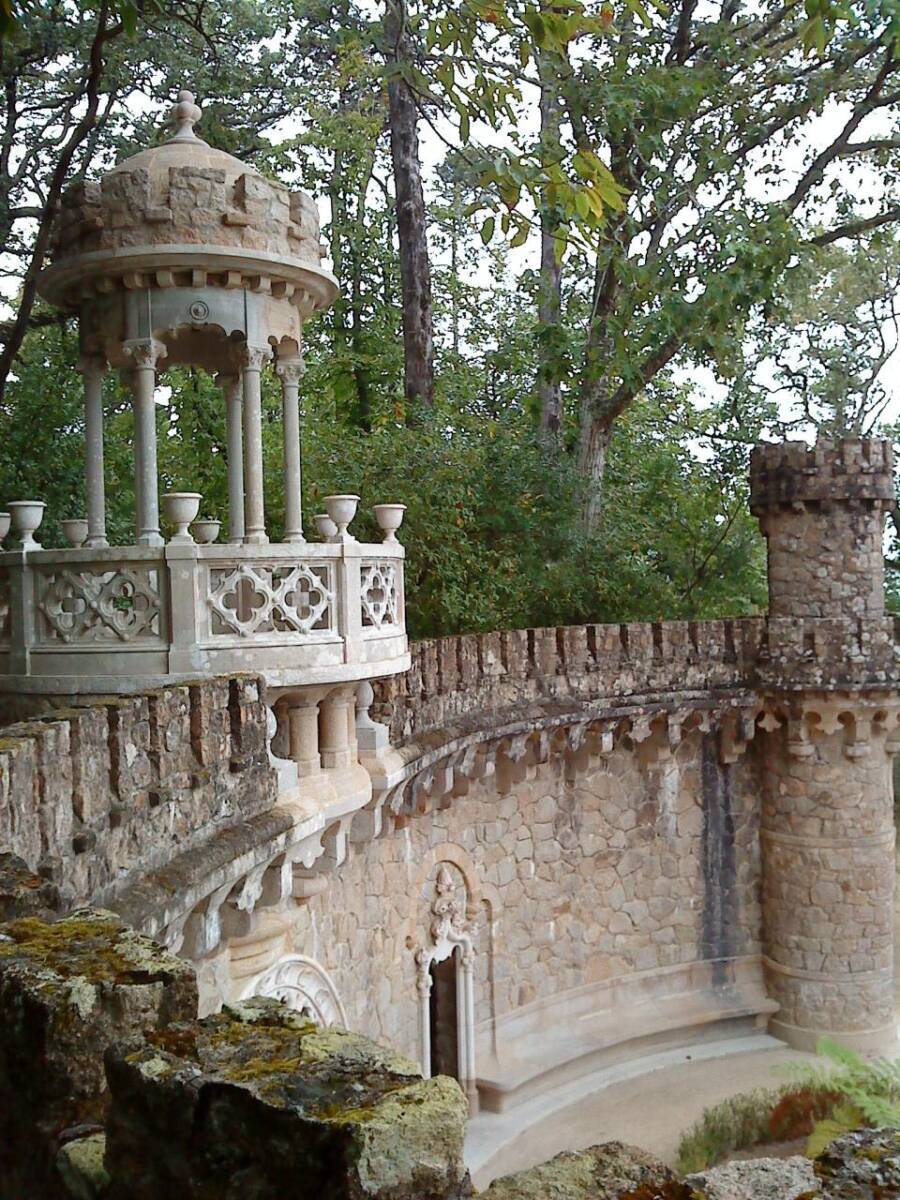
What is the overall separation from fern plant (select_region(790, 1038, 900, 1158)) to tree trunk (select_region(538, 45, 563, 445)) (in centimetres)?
827

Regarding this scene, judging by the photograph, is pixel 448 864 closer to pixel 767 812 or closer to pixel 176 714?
pixel 767 812

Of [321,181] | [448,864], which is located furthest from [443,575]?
[321,181]

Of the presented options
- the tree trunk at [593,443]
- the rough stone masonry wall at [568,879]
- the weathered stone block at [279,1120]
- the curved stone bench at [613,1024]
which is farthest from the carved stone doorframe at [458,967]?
the weathered stone block at [279,1120]

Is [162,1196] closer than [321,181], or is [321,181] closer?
[162,1196]

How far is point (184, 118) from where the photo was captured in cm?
823

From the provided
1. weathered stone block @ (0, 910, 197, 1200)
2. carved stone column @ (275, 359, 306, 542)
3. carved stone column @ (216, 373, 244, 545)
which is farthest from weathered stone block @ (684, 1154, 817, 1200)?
carved stone column @ (275, 359, 306, 542)

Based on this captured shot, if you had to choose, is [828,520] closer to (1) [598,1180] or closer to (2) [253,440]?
(2) [253,440]

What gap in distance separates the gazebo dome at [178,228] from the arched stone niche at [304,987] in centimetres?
455

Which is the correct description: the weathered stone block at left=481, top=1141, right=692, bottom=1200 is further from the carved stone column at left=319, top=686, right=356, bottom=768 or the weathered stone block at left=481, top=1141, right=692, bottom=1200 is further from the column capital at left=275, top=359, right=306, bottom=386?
the column capital at left=275, top=359, right=306, bottom=386

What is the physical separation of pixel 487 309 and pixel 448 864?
1453 cm

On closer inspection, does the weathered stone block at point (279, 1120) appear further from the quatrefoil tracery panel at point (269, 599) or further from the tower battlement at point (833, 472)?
the tower battlement at point (833, 472)

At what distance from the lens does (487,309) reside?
23750mm

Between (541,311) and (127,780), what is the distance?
14.2m

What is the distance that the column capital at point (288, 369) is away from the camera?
844 cm
